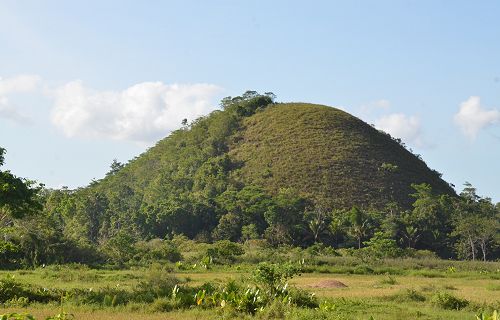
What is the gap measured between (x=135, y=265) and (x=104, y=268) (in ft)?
10.2

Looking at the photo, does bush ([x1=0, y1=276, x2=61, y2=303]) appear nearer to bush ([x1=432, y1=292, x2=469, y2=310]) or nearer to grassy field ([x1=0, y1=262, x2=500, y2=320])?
grassy field ([x1=0, y1=262, x2=500, y2=320])

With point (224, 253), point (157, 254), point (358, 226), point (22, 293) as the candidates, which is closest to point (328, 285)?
point (22, 293)

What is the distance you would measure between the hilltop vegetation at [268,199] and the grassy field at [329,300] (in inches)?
514

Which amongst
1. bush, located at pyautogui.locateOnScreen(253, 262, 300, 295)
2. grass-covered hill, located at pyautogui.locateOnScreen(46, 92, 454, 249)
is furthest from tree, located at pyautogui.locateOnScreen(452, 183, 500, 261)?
bush, located at pyautogui.locateOnScreen(253, 262, 300, 295)

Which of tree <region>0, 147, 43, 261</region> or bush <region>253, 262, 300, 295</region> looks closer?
bush <region>253, 262, 300, 295</region>

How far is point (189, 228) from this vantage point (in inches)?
3105

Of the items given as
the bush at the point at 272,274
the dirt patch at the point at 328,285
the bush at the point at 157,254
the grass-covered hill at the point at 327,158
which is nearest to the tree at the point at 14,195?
the bush at the point at 272,274

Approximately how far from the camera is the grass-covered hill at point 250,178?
76.8 m

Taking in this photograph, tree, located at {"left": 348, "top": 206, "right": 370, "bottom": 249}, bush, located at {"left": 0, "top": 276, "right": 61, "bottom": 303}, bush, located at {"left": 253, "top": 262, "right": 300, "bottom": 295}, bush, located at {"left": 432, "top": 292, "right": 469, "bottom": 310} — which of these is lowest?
bush, located at {"left": 432, "top": 292, "right": 469, "bottom": 310}

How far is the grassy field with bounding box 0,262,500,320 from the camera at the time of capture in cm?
2011

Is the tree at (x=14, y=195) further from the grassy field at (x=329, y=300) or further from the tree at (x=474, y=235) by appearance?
the tree at (x=474, y=235)

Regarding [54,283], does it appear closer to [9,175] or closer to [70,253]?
[9,175]

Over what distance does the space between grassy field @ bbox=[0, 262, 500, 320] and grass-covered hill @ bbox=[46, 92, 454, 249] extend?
26.0m

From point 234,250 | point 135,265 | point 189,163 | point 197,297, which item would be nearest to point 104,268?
point 135,265
